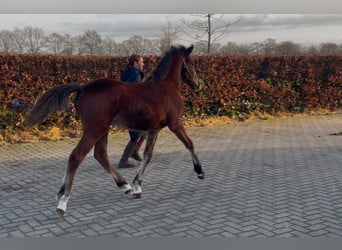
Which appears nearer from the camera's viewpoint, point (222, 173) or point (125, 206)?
point (125, 206)

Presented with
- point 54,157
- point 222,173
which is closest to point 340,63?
point 222,173

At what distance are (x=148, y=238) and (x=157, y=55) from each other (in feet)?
27.2

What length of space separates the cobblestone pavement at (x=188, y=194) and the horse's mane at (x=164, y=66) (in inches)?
60.6

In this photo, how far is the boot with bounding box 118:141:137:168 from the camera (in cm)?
620

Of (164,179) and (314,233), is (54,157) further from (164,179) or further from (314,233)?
(314,233)

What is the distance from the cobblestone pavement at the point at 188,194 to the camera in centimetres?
375

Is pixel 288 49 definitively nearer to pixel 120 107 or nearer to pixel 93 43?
pixel 93 43

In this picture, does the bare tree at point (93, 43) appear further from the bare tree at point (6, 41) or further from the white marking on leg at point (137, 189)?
the white marking on leg at point (137, 189)

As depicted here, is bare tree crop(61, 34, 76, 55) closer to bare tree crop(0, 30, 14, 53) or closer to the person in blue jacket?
bare tree crop(0, 30, 14, 53)

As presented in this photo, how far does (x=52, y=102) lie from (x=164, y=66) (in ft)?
5.31

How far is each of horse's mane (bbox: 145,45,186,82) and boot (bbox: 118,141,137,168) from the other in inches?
58.9

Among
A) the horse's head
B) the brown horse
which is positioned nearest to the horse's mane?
the brown horse

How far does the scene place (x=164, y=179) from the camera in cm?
561

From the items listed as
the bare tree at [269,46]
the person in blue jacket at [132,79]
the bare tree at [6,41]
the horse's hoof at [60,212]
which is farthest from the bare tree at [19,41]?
the bare tree at [269,46]
